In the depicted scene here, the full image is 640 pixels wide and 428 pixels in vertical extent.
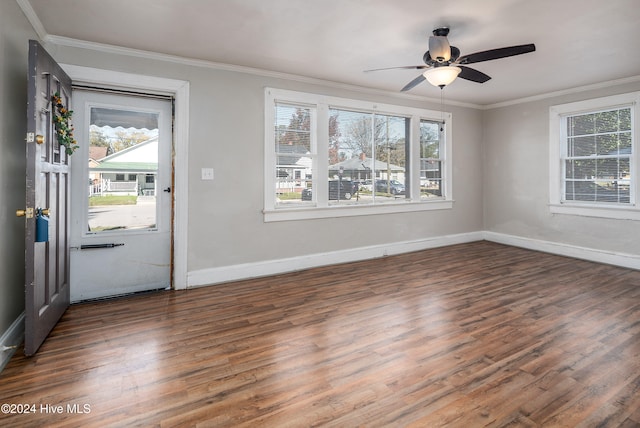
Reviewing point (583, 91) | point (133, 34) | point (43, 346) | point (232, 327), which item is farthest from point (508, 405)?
point (583, 91)

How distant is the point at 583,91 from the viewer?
501 cm

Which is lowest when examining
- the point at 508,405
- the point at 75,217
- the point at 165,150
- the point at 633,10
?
the point at 508,405

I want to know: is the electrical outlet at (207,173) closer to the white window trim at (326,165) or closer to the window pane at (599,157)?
the white window trim at (326,165)

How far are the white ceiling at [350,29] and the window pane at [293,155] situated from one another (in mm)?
574

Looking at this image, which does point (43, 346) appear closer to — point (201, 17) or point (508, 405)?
point (201, 17)

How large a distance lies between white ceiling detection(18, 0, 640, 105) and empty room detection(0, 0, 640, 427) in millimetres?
29

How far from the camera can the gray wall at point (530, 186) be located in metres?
4.84

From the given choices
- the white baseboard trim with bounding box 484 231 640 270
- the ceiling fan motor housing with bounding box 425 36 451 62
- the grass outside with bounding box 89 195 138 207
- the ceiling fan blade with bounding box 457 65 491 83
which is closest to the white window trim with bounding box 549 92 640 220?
the white baseboard trim with bounding box 484 231 640 270

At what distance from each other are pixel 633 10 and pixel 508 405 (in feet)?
10.3

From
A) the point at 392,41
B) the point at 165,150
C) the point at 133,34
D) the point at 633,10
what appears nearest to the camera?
the point at 633,10

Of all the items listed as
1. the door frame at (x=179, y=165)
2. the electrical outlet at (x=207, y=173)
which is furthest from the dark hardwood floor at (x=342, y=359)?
the electrical outlet at (x=207, y=173)

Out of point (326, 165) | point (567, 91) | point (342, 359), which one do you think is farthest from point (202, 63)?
point (567, 91)

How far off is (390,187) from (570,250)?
2.91 metres

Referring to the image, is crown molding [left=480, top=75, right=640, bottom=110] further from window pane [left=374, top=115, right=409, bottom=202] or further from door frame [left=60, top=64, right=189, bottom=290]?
door frame [left=60, top=64, right=189, bottom=290]
